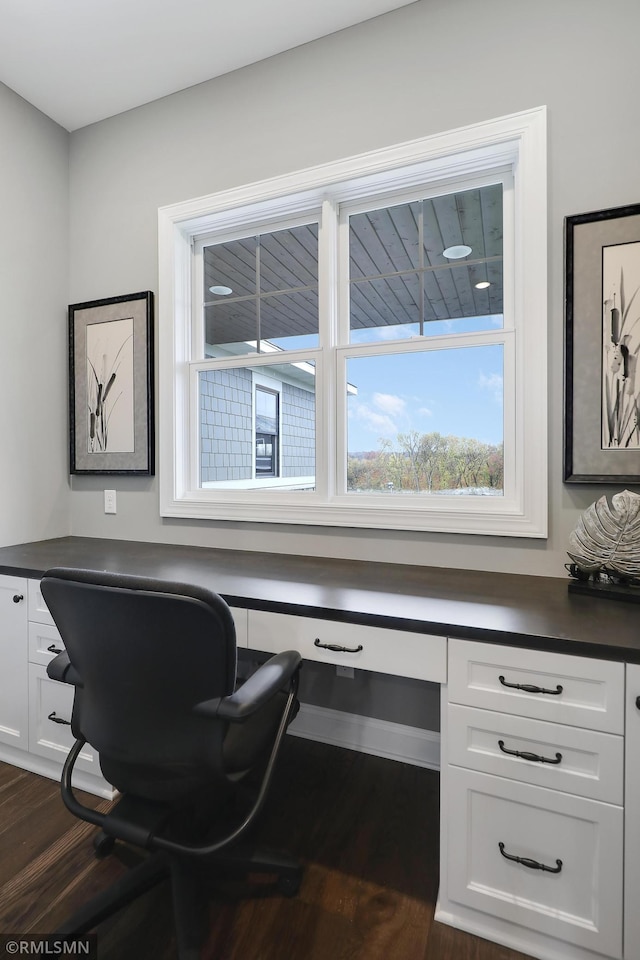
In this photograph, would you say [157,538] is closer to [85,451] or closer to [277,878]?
[85,451]

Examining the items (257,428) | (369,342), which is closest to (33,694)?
(257,428)

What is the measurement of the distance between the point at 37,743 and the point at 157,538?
93cm

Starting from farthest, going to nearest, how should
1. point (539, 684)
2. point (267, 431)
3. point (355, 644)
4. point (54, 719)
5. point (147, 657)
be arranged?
point (267, 431), point (54, 719), point (355, 644), point (539, 684), point (147, 657)

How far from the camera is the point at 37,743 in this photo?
6.11ft

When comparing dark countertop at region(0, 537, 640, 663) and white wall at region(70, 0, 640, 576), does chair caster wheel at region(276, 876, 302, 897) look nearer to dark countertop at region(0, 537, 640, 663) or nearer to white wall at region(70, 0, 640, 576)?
dark countertop at region(0, 537, 640, 663)

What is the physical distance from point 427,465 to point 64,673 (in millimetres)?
1408

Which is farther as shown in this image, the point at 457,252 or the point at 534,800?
the point at 457,252

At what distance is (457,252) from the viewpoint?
1934 mm

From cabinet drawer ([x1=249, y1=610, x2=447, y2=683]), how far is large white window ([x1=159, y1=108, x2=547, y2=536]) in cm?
66

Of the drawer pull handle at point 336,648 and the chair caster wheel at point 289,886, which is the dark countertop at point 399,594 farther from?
the chair caster wheel at point 289,886

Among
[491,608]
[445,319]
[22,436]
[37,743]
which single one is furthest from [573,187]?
[37,743]

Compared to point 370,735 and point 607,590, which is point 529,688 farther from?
point 370,735

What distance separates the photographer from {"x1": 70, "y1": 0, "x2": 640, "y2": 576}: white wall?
164 centimetres

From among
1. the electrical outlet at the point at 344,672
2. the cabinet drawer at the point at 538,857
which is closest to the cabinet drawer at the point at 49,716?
the electrical outlet at the point at 344,672
